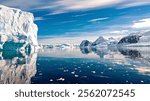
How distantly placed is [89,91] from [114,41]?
16.3 inches

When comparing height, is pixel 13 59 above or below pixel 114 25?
below

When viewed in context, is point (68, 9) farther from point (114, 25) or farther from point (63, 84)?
point (63, 84)

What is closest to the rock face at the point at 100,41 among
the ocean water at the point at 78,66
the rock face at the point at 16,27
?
the ocean water at the point at 78,66

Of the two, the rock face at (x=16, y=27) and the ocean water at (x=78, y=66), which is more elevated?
the rock face at (x=16, y=27)

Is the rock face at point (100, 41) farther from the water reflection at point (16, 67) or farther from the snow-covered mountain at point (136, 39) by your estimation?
the water reflection at point (16, 67)

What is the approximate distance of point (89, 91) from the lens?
2.52m

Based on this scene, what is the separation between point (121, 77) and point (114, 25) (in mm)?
350

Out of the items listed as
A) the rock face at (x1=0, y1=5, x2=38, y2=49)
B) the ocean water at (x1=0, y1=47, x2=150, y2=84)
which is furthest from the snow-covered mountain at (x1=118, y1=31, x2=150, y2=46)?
the rock face at (x1=0, y1=5, x2=38, y2=49)

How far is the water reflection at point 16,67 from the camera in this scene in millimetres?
2648

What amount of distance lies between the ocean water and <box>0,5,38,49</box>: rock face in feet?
0.33

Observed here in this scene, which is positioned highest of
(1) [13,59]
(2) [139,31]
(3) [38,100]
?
(2) [139,31]

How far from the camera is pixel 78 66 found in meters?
2.77

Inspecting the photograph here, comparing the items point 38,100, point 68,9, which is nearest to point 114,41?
point 68,9

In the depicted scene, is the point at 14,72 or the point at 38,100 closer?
the point at 38,100
